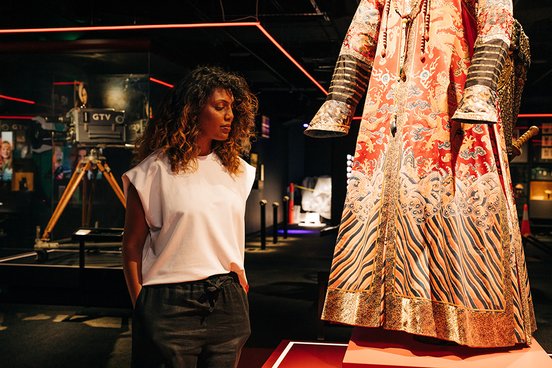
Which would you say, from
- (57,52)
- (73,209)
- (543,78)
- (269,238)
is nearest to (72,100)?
(57,52)

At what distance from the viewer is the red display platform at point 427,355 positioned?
1.84 metres

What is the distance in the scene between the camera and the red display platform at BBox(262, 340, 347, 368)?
2314 millimetres

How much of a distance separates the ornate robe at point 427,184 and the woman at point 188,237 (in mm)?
464

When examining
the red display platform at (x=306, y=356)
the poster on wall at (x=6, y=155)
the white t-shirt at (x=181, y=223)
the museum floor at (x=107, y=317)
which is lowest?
the museum floor at (x=107, y=317)

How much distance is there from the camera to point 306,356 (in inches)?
96.5

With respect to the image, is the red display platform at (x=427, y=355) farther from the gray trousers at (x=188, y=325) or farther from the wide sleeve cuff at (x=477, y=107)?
the wide sleeve cuff at (x=477, y=107)

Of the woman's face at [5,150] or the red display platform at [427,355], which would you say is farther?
the woman's face at [5,150]

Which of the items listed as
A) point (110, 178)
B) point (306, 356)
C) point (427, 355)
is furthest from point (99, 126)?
point (427, 355)

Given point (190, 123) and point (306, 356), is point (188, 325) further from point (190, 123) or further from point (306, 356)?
point (306, 356)

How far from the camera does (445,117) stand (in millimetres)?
2109

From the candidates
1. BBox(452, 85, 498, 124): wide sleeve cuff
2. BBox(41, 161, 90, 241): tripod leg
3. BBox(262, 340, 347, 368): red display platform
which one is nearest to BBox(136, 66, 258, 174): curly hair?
BBox(452, 85, 498, 124): wide sleeve cuff

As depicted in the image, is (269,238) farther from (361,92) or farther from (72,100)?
(361,92)

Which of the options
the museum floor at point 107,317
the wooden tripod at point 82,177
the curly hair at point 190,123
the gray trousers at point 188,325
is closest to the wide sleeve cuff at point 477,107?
the curly hair at point 190,123

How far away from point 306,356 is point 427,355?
64 centimetres
